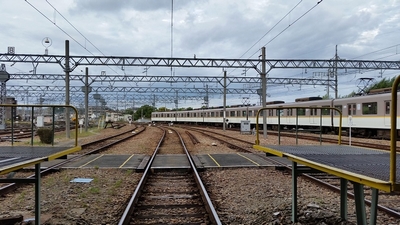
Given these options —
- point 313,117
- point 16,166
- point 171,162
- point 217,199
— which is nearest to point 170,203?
point 217,199

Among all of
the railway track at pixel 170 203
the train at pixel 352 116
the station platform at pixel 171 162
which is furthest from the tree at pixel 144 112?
the railway track at pixel 170 203

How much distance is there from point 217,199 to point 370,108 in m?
20.5

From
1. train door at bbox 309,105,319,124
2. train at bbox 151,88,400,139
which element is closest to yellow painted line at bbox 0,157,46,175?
train at bbox 151,88,400,139

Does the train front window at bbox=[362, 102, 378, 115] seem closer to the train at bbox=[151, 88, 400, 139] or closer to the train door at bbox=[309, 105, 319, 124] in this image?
the train at bbox=[151, 88, 400, 139]

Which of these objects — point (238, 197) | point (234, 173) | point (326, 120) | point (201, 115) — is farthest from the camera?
point (201, 115)

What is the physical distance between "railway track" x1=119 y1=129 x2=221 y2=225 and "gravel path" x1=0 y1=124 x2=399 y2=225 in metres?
0.26

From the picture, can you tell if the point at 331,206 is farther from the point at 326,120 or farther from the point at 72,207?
the point at 326,120

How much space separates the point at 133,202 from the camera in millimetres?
A: 6746

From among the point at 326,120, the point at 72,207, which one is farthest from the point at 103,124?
the point at 72,207

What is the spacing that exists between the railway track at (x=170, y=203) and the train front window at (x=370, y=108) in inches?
726

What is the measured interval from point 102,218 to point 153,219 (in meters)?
0.87

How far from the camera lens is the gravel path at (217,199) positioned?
5945 millimetres

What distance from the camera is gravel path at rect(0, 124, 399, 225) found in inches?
234

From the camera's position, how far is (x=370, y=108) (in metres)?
24.6
